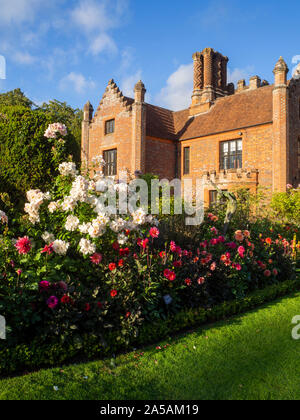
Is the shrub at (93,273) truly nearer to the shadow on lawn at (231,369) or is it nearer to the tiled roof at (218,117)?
the shadow on lawn at (231,369)

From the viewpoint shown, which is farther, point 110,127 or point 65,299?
point 110,127

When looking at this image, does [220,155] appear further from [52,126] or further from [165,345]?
[165,345]

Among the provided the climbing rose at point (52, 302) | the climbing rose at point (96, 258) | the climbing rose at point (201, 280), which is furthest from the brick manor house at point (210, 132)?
the climbing rose at point (52, 302)

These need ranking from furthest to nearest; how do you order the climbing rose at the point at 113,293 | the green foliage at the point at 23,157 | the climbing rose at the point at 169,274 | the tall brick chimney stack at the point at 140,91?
the tall brick chimney stack at the point at 140,91, the green foliage at the point at 23,157, the climbing rose at the point at 169,274, the climbing rose at the point at 113,293

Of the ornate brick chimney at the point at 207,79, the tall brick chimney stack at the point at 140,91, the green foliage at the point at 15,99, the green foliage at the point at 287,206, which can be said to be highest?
the green foliage at the point at 15,99

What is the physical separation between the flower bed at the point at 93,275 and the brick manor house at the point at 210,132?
1392 cm

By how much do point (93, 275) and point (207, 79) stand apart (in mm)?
23589

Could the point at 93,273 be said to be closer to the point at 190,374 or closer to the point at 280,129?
the point at 190,374

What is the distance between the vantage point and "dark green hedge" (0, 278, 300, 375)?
3828 mm

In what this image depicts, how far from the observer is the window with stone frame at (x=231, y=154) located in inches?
837

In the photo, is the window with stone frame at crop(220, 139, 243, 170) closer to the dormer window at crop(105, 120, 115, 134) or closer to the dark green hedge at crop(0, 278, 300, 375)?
the dormer window at crop(105, 120, 115, 134)

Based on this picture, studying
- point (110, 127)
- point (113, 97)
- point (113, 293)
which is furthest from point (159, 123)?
point (113, 293)

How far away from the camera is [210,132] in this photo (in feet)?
73.5

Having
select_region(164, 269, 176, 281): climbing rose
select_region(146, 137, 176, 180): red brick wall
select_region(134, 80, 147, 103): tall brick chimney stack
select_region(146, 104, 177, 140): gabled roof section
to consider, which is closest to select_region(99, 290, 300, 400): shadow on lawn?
select_region(164, 269, 176, 281): climbing rose
